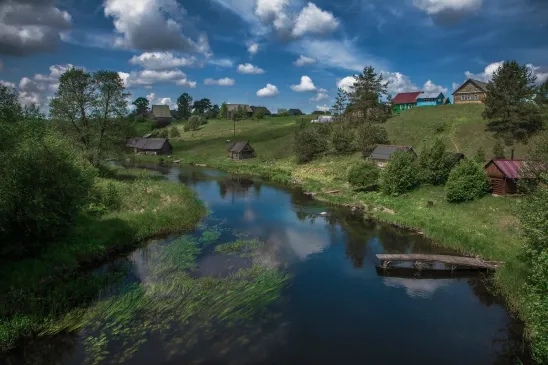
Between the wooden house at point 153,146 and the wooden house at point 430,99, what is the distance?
75.0 m

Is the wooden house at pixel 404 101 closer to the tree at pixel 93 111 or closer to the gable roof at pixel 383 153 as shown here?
the gable roof at pixel 383 153

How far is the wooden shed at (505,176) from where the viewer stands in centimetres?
3806

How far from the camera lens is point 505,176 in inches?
1506

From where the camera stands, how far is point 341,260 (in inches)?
1166

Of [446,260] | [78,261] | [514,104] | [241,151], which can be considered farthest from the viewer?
[241,151]

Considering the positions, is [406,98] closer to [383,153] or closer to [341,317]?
[383,153]

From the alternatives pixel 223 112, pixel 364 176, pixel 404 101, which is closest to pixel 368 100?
pixel 404 101

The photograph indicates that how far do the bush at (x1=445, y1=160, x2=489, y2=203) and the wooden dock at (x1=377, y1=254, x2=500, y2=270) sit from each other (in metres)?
12.7

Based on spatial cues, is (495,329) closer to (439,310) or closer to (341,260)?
(439,310)

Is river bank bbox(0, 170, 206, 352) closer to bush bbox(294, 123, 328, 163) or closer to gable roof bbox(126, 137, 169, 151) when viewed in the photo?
bush bbox(294, 123, 328, 163)

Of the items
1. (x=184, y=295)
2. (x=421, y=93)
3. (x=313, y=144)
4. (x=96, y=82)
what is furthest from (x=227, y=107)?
(x=184, y=295)

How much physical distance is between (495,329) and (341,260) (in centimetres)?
1153

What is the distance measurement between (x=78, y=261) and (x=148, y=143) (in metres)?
90.7

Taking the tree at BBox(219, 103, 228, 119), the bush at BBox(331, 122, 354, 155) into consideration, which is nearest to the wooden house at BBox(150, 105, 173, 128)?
the tree at BBox(219, 103, 228, 119)
